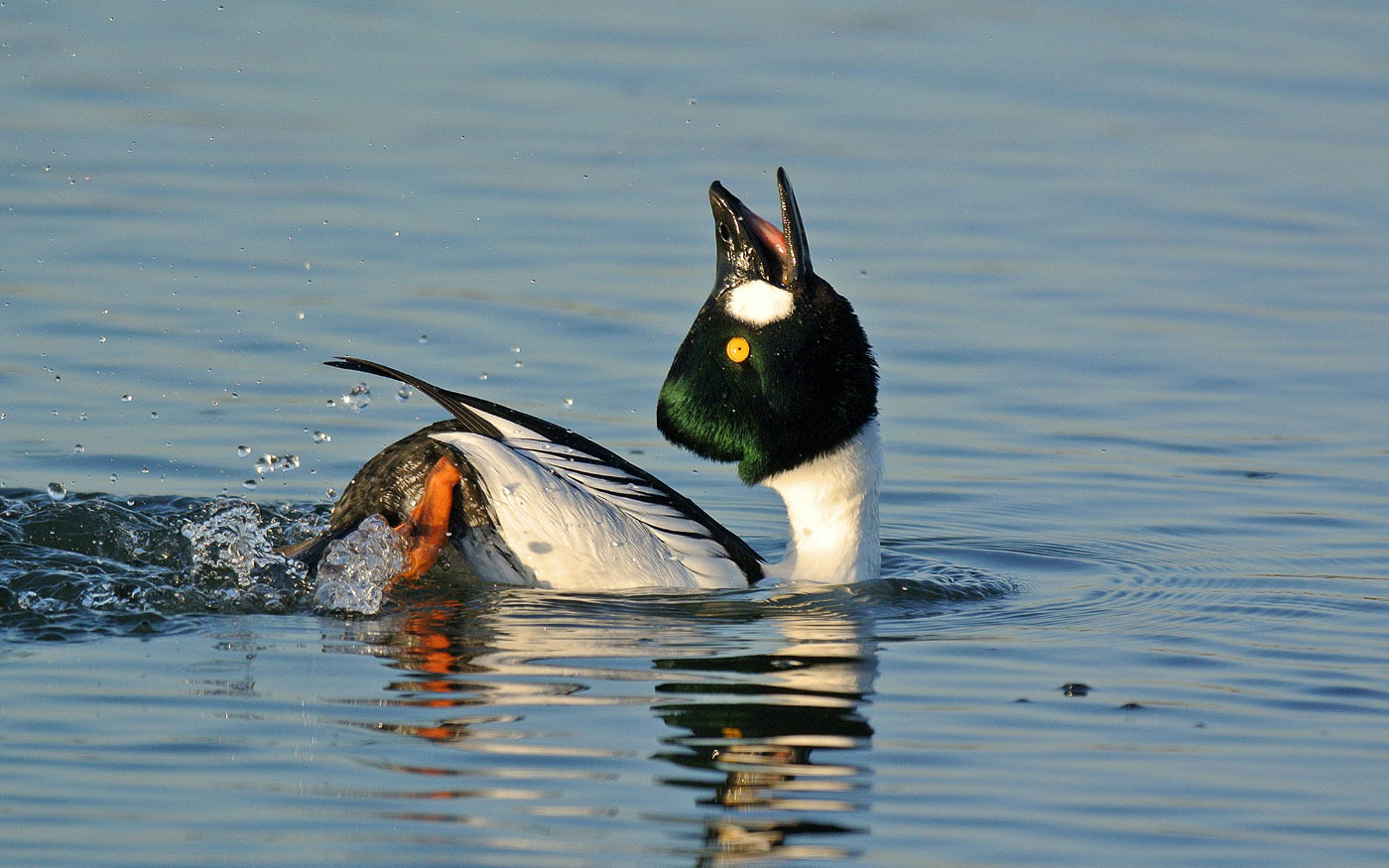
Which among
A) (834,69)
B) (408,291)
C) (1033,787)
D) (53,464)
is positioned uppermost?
(834,69)

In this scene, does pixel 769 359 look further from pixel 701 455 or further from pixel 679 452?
pixel 679 452

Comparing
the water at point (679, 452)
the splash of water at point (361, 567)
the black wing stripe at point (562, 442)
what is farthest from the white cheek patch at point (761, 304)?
the splash of water at point (361, 567)

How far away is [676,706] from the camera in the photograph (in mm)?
6133

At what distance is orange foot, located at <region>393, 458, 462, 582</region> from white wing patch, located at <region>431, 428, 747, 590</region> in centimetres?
11

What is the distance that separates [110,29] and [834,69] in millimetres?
5144

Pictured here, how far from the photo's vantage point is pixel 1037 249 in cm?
1203

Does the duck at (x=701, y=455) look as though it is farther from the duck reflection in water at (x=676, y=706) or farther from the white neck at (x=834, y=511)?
the duck reflection in water at (x=676, y=706)

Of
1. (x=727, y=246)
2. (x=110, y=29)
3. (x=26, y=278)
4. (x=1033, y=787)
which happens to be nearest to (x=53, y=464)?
(x=26, y=278)

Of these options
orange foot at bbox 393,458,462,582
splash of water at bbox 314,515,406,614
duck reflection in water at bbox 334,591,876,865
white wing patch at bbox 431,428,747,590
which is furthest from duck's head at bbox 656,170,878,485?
splash of water at bbox 314,515,406,614

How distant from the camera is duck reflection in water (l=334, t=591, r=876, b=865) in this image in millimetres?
5254

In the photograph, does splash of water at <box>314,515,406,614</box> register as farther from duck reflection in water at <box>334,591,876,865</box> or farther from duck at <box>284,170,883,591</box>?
duck reflection in water at <box>334,591,876,865</box>

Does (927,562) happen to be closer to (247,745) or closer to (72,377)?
(247,745)

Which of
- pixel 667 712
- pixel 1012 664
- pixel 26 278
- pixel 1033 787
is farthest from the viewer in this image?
pixel 26 278

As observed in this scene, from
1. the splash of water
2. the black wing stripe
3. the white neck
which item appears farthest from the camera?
the white neck
